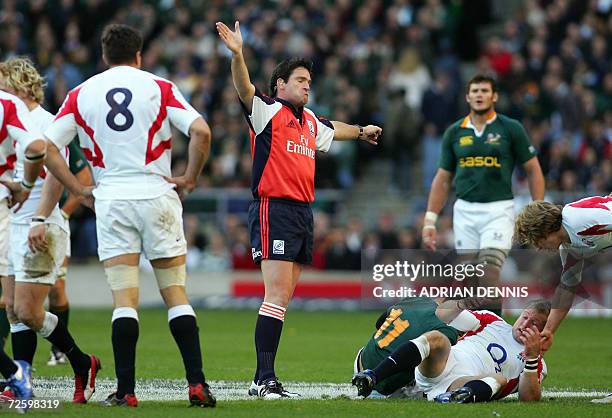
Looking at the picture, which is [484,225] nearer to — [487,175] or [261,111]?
[487,175]

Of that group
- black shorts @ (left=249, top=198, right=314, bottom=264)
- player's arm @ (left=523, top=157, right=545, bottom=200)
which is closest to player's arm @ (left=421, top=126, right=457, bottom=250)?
player's arm @ (left=523, top=157, right=545, bottom=200)

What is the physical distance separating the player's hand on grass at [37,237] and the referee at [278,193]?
1703 millimetres

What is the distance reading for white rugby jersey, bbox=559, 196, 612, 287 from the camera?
8.38 meters

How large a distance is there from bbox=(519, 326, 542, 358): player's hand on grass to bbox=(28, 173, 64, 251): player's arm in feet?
12.2

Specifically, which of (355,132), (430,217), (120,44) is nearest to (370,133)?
(355,132)

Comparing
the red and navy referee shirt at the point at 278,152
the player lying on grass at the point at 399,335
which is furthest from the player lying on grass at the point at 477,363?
the red and navy referee shirt at the point at 278,152

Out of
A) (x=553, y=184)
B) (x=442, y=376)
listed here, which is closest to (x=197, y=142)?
(x=442, y=376)

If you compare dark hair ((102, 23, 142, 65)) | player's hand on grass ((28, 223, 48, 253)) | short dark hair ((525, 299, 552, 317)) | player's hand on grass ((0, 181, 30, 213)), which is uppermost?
dark hair ((102, 23, 142, 65))

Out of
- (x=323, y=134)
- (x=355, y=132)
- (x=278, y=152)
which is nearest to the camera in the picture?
(x=278, y=152)

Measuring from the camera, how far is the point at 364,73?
24.8m

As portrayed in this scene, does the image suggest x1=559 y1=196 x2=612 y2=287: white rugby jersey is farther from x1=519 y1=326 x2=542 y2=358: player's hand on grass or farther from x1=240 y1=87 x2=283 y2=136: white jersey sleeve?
x1=240 y1=87 x2=283 y2=136: white jersey sleeve

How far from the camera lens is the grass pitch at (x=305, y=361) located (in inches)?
316

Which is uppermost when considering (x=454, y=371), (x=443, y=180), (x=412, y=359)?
(x=443, y=180)

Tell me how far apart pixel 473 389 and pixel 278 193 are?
2.22 meters
